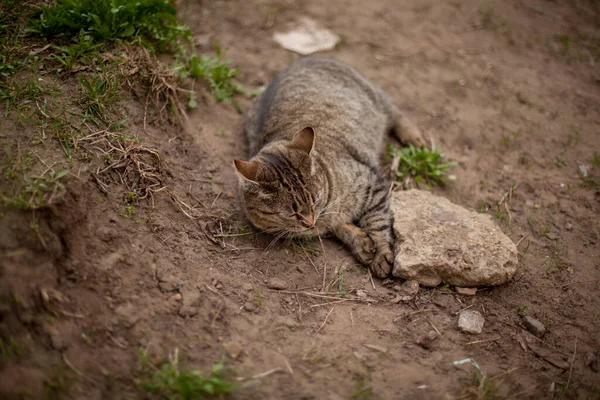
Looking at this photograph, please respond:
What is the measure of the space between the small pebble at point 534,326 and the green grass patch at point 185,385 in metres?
2.19

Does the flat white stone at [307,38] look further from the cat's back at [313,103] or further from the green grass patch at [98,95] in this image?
the green grass patch at [98,95]

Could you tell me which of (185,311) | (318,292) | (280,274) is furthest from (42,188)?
(318,292)

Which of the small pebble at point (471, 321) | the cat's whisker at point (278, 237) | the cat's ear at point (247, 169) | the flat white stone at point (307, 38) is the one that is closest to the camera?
the small pebble at point (471, 321)

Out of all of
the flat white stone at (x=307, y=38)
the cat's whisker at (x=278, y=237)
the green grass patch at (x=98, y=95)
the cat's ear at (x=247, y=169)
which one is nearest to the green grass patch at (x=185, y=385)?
the cat's whisker at (x=278, y=237)

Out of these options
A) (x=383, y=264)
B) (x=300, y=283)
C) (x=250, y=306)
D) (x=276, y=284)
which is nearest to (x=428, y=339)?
(x=383, y=264)

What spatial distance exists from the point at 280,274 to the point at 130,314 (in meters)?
1.20

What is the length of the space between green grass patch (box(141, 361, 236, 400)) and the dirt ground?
0.10 metres

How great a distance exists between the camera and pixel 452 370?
9.30 feet

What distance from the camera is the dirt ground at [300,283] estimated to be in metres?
2.56

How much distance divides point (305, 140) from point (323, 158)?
1.28ft

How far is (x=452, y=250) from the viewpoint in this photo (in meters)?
3.38

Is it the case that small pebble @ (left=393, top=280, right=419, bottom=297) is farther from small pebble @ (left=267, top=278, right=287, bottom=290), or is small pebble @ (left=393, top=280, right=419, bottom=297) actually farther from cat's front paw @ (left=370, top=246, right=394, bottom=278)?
small pebble @ (left=267, top=278, right=287, bottom=290)

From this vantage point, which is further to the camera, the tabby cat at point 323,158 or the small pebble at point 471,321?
the tabby cat at point 323,158

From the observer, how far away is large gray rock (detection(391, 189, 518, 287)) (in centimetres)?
331
